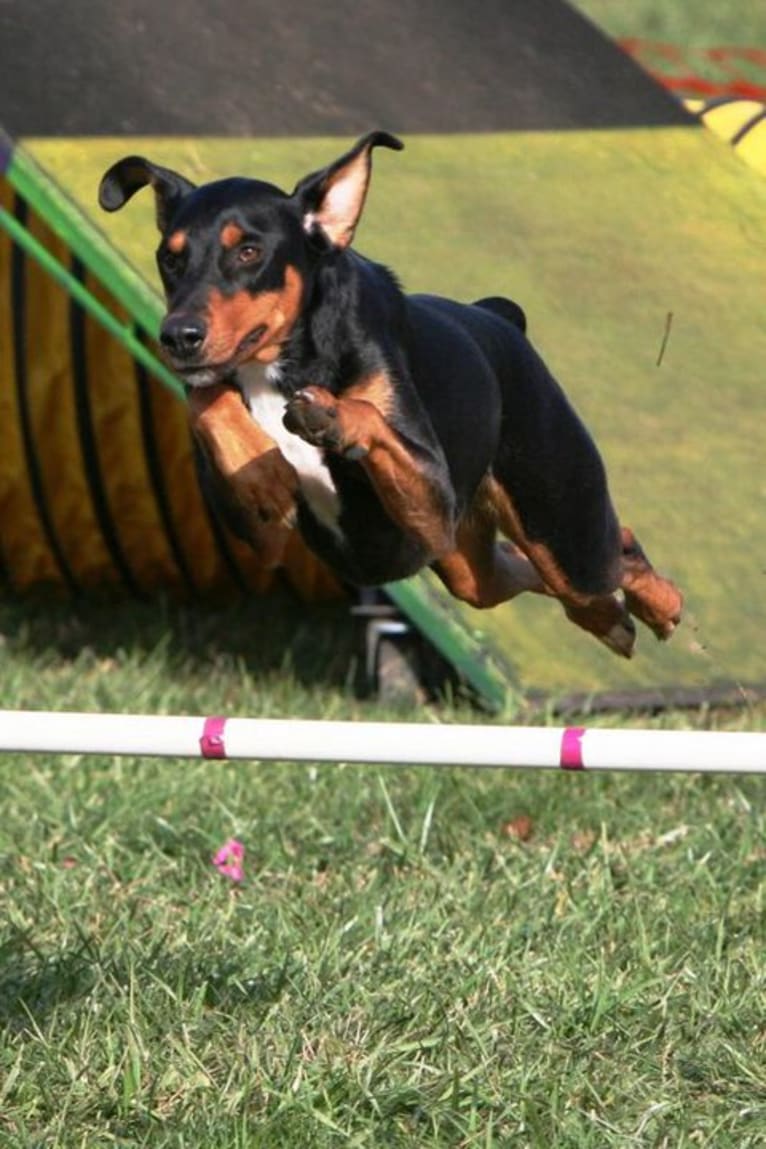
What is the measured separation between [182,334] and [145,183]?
11.4 inches

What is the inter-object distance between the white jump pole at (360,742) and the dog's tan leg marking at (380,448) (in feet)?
1.71

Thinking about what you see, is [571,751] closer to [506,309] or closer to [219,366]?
[506,309]

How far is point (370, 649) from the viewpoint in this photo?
607cm

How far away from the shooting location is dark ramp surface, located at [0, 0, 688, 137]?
3.92 meters

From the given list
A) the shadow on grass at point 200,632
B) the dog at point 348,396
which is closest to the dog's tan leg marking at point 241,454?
the dog at point 348,396

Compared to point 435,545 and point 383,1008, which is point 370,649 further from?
point 435,545

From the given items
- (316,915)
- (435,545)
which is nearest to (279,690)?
(316,915)

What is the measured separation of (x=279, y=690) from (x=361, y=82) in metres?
1.70

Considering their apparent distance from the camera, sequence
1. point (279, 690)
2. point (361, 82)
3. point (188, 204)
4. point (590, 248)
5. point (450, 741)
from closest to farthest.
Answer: point (188, 204)
point (450, 741)
point (590, 248)
point (361, 82)
point (279, 690)

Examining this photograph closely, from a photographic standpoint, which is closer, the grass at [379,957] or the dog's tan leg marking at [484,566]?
the dog's tan leg marking at [484,566]

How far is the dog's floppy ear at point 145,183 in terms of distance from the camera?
2.42 metres

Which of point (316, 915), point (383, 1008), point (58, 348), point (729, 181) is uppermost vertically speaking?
point (729, 181)

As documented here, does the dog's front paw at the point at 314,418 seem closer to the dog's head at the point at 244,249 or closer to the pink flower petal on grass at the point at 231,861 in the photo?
the dog's head at the point at 244,249

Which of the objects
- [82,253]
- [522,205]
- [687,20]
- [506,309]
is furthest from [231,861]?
[687,20]
